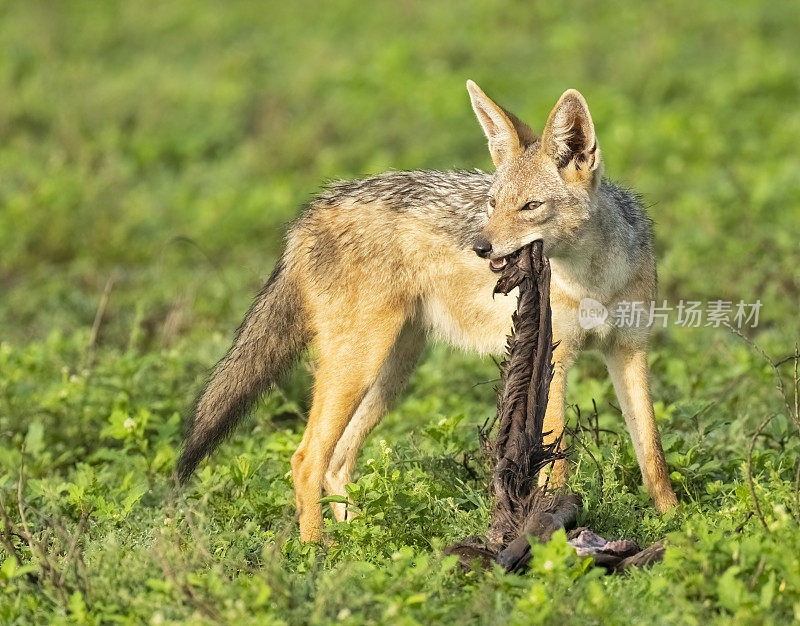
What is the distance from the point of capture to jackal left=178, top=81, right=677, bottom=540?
494 centimetres

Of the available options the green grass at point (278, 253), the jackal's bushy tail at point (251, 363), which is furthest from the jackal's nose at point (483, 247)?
the jackal's bushy tail at point (251, 363)

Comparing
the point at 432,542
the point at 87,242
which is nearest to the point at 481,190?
the point at 432,542

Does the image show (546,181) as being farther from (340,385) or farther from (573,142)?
(340,385)

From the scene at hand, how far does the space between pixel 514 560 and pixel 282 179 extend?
25.2ft

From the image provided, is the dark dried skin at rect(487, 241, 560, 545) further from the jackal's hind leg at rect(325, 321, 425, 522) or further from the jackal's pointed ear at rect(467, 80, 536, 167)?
the jackal's hind leg at rect(325, 321, 425, 522)

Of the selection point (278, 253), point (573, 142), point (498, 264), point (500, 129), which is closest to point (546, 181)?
point (573, 142)

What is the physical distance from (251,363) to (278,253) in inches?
170

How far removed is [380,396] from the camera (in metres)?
5.81

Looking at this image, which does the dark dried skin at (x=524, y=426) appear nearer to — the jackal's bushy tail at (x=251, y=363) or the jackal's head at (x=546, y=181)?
the jackal's head at (x=546, y=181)

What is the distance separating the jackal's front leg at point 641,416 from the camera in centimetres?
500

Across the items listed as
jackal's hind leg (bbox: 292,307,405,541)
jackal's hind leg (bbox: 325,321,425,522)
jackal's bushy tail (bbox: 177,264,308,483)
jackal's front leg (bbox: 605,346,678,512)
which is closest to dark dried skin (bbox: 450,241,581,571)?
jackal's front leg (bbox: 605,346,678,512)

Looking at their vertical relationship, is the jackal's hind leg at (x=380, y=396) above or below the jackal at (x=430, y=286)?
below

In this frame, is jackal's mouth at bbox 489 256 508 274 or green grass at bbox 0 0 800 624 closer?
green grass at bbox 0 0 800 624

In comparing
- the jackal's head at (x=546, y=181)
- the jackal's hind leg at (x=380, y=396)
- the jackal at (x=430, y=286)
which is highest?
the jackal's head at (x=546, y=181)
